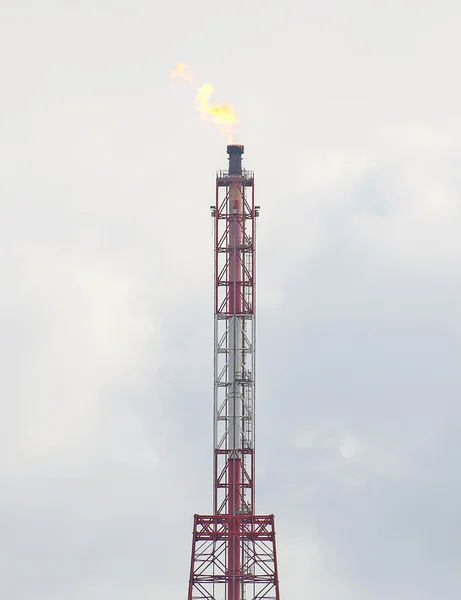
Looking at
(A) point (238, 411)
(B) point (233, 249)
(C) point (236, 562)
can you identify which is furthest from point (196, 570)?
(B) point (233, 249)

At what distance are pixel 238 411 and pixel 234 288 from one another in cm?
1031

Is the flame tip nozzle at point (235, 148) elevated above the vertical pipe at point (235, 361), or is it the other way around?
the flame tip nozzle at point (235, 148)

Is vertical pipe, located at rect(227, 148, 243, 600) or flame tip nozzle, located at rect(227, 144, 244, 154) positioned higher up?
flame tip nozzle, located at rect(227, 144, 244, 154)

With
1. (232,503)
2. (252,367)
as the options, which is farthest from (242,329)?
(232,503)

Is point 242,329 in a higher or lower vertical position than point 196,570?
higher

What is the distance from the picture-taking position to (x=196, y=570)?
168625mm

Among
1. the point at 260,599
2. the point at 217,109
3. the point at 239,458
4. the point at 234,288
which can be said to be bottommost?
the point at 260,599

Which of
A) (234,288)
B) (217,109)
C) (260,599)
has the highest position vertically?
(217,109)

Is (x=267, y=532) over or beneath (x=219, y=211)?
beneath

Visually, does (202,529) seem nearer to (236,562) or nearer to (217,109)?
(236,562)

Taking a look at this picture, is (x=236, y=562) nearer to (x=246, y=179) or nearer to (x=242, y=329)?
(x=242, y=329)

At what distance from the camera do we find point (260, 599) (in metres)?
168

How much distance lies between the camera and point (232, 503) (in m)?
170

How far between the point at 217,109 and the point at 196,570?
38.7 meters
